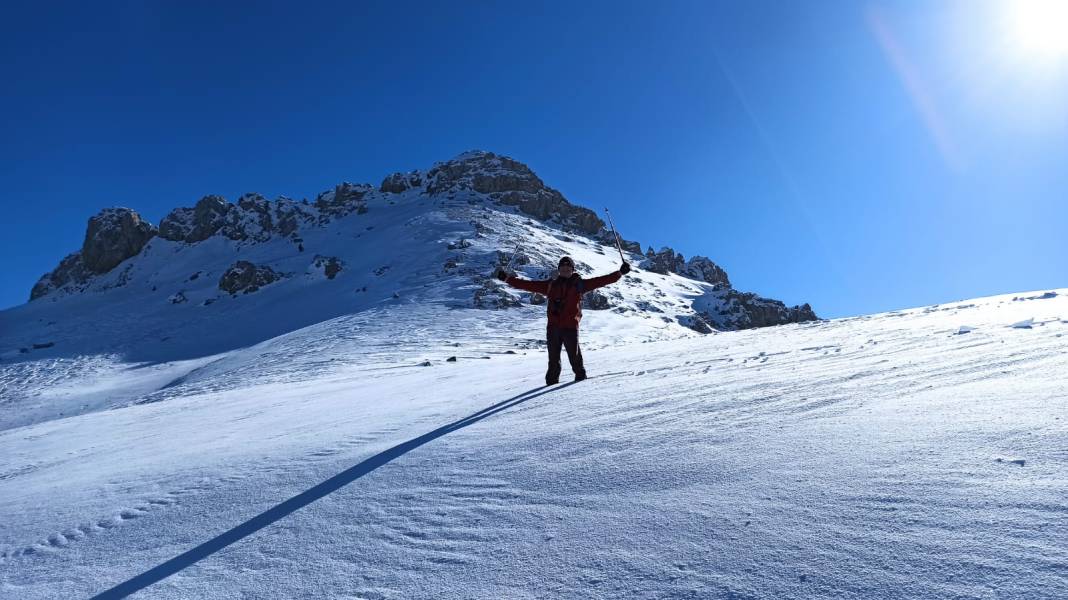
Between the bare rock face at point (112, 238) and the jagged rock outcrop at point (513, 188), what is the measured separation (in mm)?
42079

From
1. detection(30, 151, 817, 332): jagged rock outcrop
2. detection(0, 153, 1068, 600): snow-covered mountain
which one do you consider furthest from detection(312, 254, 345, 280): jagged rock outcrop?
detection(0, 153, 1068, 600): snow-covered mountain

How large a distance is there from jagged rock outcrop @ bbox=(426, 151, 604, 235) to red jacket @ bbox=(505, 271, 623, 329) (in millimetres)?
71314

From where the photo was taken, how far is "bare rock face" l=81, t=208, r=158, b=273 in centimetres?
7794

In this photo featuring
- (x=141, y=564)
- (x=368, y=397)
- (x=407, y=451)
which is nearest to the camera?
(x=141, y=564)

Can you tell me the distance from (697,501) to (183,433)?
6.71 meters

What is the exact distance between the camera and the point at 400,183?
3386 inches

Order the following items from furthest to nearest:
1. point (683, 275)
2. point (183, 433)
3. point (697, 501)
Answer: point (683, 275) < point (183, 433) < point (697, 501)

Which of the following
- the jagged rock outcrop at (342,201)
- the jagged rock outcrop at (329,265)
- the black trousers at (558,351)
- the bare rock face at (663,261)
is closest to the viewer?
the black trousers at (558,351)

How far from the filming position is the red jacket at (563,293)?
7496 mm

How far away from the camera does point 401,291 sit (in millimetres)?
44469

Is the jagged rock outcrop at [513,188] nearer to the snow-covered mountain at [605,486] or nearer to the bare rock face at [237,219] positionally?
the bare rock face at [237,219]

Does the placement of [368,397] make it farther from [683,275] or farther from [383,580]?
[683,275]

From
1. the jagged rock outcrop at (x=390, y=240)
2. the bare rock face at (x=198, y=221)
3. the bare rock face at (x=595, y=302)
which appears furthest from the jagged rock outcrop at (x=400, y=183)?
the bare rock face at (x=595, y=302)

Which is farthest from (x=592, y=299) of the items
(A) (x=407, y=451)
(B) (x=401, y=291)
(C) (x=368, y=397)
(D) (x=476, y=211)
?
(A) (x=407, y=451)
